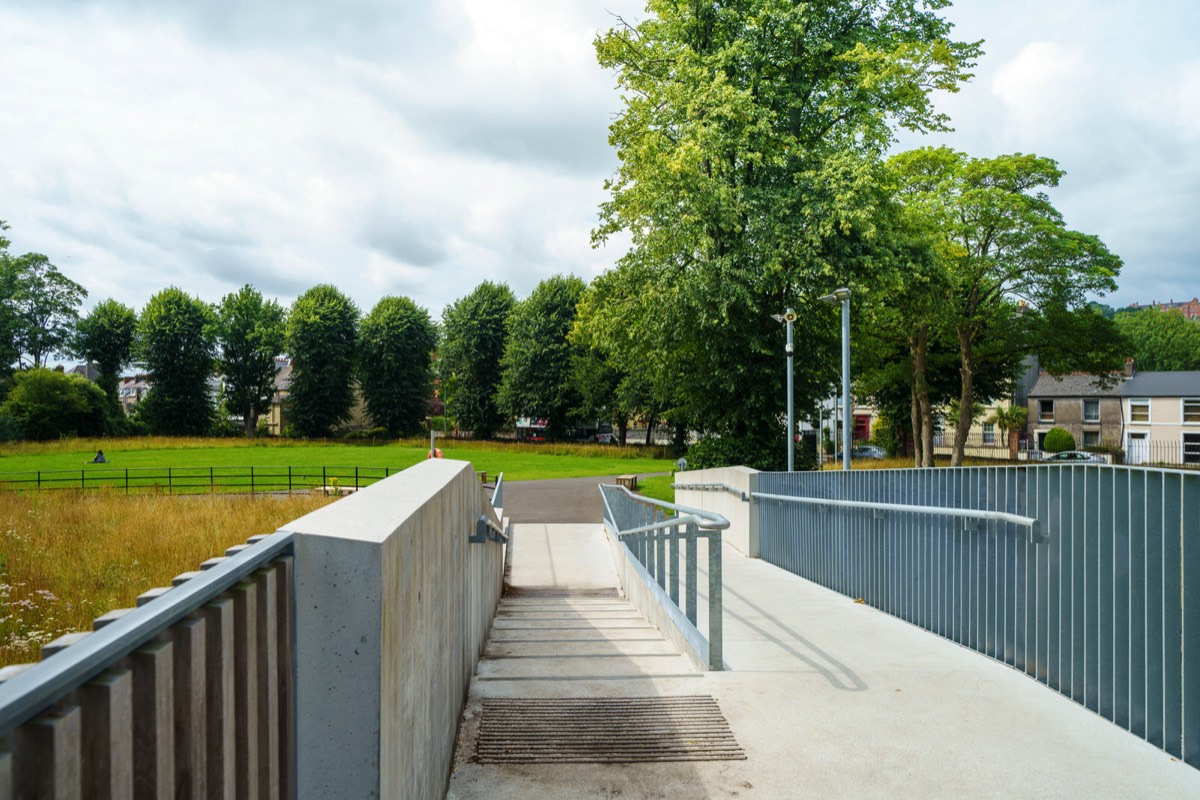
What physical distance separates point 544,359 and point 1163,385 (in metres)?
44.2

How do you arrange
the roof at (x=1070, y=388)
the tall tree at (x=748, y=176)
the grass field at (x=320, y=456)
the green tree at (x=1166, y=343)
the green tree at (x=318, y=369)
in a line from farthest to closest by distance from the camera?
the green tree at (x=1166, y=343)
the green tree at (x=318, y=369)
the roof at (x=1070, y=388)
the grass field at (x=320, y=456)
the tall tree at (x=748, y=176)

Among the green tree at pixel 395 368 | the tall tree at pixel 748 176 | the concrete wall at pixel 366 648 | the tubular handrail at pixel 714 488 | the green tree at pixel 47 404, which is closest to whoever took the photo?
the concrete wall at pixel 366 648

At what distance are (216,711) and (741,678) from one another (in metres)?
3.96

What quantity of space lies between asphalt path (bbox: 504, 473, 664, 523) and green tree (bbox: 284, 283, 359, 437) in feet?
122

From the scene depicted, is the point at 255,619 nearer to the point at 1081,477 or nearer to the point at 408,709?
the point at 408,709

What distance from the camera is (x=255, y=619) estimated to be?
166cm

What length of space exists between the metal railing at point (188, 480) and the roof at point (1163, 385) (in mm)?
52850

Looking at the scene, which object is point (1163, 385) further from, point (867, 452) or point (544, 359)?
point (544, 359)

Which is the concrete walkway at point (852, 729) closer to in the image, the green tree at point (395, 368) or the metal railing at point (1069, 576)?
the metal railing at point (1069, 576)

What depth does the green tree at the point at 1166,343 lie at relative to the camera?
9056 cm

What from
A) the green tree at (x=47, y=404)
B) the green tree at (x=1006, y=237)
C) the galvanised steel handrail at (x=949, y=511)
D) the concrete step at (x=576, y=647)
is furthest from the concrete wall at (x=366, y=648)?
the green tree at (x=47, y=404)

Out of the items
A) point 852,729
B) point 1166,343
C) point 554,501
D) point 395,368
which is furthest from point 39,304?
point 1166,343

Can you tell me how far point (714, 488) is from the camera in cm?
1703

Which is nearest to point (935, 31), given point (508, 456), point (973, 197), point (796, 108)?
point (796, 108)
